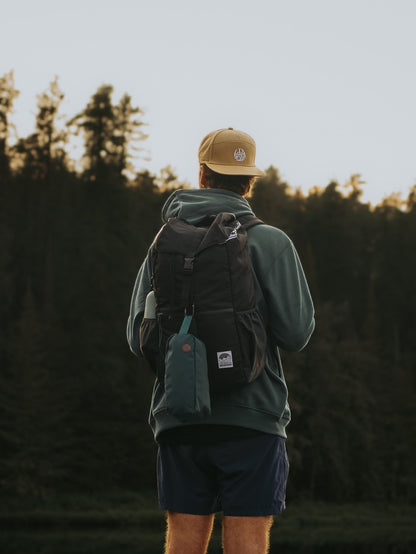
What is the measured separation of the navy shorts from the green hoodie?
2.7 inches

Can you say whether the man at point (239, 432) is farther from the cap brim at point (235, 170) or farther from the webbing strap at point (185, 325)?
the webbing strap at point (185, 325)

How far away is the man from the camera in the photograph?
2877 millimetres

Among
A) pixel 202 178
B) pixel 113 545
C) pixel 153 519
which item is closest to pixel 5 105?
pixel 153 519

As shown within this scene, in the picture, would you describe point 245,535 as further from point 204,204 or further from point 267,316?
point 204,204

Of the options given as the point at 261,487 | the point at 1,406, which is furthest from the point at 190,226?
the point at 1,406

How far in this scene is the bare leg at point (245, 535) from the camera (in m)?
2.85

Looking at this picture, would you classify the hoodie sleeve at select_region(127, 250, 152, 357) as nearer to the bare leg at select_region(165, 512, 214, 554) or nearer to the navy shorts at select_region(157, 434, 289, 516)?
Answer: the navy shorts at select_region(157, 434, 289, 516)

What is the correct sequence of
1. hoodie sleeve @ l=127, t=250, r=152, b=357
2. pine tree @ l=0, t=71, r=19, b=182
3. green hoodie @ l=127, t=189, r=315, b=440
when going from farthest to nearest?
pine tree @ l=0, t=71, r=19, b=182 → hoodie sleeve @ l=127, t=250, r=152, b=357 → green hoodie @ l=127, t=189, r=315, b=440

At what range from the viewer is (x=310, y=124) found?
44125mm

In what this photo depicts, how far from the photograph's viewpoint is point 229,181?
10.4ft

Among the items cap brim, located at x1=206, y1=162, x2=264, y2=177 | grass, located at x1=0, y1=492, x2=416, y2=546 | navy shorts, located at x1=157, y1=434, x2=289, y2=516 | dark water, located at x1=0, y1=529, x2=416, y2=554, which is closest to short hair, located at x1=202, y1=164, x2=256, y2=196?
cap brim, located at x1=206, y1=162, x2=264, y2=177

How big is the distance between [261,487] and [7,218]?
4016 centimetres

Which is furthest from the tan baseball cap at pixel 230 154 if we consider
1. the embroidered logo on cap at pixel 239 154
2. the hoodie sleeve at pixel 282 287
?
the hoodie sleeve at pixel 282 287

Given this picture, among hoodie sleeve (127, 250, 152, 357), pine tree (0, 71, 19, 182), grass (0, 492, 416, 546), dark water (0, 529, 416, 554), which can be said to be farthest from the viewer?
pine tree (0, 71, 19, 182)
